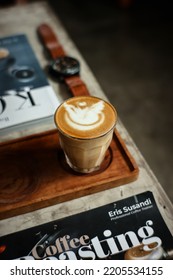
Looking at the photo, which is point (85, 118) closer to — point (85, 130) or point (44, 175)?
point (85, 130)

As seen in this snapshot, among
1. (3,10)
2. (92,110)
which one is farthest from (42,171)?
(3,10)

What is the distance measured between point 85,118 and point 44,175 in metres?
0.17

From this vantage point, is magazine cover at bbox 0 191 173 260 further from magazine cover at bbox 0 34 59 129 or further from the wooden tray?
magazine cover at bbox 0 34 59 129

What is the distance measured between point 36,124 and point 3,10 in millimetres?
642

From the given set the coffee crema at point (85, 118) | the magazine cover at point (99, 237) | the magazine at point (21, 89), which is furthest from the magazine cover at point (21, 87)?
the magazine cover at point (99, 237)

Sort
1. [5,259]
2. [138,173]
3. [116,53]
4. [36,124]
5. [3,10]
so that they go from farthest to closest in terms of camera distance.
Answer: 1. [116,53]
2. [3,10]
3. [36,124]
4. [138,173]
5. [5,259]

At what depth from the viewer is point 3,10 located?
1.34m

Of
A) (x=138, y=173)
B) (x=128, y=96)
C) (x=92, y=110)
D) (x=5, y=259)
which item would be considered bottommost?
(x=128, y=96)

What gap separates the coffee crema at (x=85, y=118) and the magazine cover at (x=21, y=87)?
0.17m

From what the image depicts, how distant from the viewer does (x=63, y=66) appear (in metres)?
1.07

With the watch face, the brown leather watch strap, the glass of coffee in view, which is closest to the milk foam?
the glass of coffee

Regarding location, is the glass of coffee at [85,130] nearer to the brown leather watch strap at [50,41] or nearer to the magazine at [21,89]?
the magazine at [21,89]

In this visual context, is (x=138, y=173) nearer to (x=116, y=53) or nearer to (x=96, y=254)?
(x=96, y=254)

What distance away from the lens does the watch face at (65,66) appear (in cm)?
105
